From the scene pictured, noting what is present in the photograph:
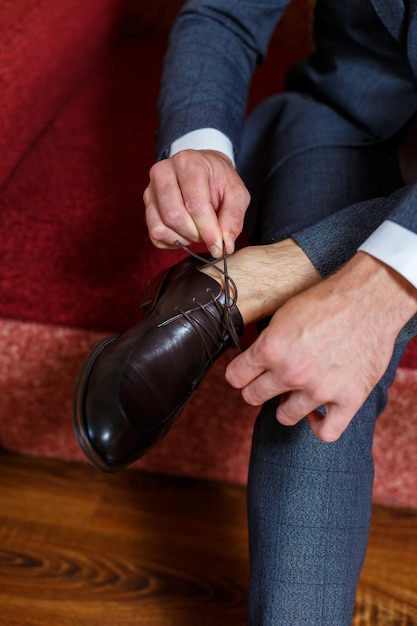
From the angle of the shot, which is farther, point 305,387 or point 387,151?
point 387,151

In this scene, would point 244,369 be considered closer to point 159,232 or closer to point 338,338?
point 338,338

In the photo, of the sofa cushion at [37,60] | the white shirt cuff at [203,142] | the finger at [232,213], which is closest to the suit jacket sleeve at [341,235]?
the finger at [232,213]

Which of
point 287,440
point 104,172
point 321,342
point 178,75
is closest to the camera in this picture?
point 321,342

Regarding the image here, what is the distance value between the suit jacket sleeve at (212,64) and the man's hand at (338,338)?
1.15 feet

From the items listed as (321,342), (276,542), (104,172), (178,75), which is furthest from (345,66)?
(276,542)

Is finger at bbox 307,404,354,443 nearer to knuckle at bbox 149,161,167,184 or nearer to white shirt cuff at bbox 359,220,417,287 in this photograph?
white shirt cuff at bbox 359,220,417,287

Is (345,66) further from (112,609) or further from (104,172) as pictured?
(112,609)

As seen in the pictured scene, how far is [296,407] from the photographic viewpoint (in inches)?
24.2

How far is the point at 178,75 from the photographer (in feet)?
2.93

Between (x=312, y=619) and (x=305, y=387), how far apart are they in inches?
9.9

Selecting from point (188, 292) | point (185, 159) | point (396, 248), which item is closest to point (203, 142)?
point (185, 159)

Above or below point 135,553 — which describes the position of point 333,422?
above

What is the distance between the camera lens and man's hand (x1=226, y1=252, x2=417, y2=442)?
59 cm

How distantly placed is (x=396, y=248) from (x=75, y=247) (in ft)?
1.63
